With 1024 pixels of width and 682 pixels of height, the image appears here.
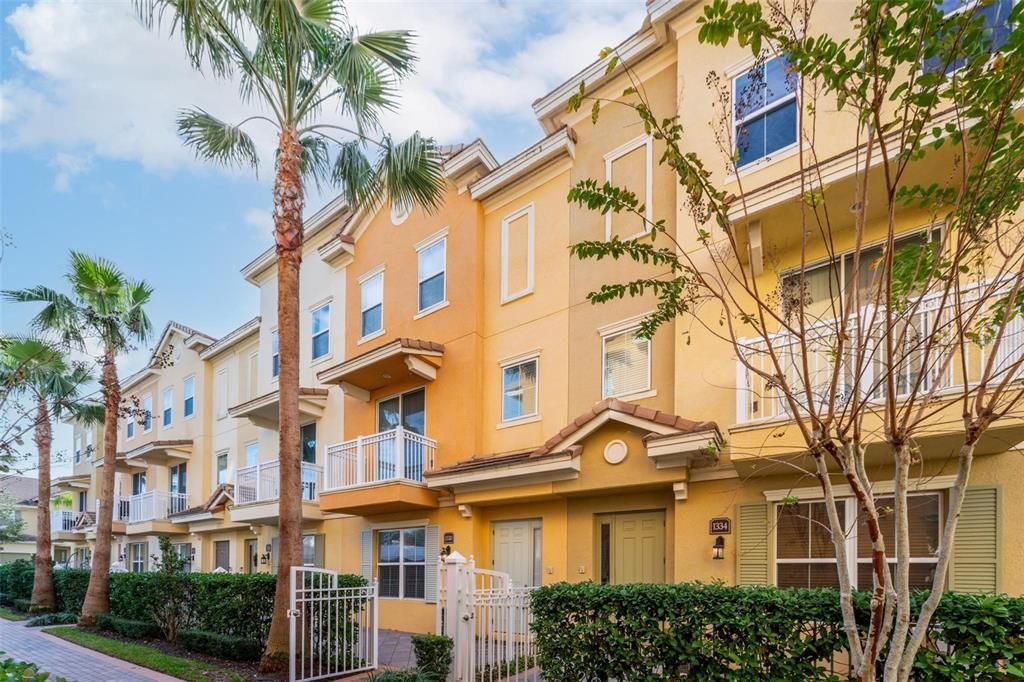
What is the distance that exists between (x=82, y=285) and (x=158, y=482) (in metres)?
13.8

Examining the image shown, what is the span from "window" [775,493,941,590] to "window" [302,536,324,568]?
41.0ft

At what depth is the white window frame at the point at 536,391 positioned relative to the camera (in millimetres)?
12914

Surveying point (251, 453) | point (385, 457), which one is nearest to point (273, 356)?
point (251, 453)

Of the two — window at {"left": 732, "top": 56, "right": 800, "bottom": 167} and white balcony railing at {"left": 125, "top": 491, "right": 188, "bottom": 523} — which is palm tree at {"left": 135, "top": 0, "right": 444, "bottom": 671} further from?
white balcony railing at {"left": 125, "top": 491, "right": 188, "bottom": 523}

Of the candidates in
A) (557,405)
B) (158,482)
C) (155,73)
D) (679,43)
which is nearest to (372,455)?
(557,405)

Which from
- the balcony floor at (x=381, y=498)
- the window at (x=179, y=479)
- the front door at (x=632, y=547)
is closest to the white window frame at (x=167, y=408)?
the window at (x=179, y=479)

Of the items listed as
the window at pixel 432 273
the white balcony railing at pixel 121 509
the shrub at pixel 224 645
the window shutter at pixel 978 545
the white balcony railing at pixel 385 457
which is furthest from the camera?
the white balcony railing at pixel 121 509

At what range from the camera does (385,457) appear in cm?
1421

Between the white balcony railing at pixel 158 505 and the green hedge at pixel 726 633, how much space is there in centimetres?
2176

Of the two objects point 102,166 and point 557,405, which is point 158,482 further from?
point 557,405

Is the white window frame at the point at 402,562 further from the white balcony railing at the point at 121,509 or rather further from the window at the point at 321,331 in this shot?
the white balcony railing at the point at 121,509

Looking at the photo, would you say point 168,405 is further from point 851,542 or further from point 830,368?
point 830,368

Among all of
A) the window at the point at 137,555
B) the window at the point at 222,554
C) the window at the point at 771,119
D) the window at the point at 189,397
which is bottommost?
the window at the point at 137,555

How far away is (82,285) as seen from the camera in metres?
16.2
